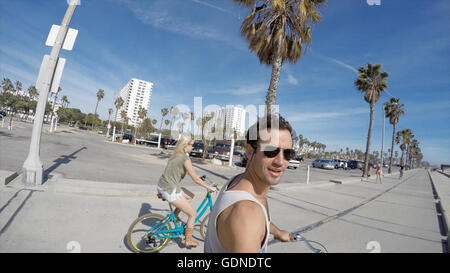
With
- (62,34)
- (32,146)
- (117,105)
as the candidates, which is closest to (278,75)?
(62,34)

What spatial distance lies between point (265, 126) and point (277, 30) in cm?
938

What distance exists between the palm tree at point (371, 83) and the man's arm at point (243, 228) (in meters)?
27.2

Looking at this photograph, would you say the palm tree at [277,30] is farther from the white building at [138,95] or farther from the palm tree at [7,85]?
the white building at [138,95]

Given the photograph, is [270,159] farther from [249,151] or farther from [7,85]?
[7,85]

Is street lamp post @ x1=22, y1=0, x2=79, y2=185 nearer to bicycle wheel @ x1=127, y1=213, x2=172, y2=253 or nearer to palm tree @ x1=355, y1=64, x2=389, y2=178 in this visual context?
bicycle wheel @ x1=127, y1=213, x2=172, y2=253

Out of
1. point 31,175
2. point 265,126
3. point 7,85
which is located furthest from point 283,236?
point 7,85

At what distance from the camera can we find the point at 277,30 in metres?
9.47

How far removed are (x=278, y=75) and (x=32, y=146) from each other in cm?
869

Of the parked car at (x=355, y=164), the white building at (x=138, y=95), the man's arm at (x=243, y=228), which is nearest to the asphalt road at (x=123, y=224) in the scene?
the man's arm at (x=243, y=228)

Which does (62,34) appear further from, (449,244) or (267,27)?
(449,244)

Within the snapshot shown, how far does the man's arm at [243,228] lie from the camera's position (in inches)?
37.2

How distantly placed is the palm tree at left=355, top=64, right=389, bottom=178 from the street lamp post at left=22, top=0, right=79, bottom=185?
26.7 metres
